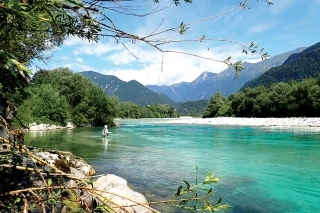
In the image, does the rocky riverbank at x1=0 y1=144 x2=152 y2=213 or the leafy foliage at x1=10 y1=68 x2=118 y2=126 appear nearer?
the rocky riverbank at x1=0 y1=144 x2=152 y2=213

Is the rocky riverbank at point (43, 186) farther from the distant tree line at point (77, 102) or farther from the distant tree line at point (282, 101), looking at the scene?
the distant tree line at point (282, 101)

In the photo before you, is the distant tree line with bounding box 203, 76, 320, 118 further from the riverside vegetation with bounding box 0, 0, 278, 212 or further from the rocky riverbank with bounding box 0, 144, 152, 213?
the rocky riverbank with bounding box 0, 144, 152, 213

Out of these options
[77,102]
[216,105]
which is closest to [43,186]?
[77,102]

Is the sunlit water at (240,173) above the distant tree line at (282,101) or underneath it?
underneath

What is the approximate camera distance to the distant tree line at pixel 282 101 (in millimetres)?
73062

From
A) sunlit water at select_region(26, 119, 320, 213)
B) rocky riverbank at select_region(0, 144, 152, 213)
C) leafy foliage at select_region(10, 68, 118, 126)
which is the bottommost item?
sunlit water at select_region(26, 119, 320, 213)

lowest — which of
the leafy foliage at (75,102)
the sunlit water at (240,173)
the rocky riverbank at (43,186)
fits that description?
the sunlit water at (240,173)

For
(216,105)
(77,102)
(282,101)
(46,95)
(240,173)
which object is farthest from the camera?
(216,105)

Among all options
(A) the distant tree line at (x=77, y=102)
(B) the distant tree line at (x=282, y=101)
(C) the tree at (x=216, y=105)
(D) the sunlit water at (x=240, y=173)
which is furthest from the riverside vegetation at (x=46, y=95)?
(C) the tree at (x=216, y=105)

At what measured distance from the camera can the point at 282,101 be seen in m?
82.4

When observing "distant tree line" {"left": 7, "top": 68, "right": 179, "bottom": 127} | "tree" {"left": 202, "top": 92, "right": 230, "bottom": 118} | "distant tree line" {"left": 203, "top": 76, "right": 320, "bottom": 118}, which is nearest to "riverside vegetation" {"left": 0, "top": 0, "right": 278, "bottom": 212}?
"distant tree line" {"left": 7, "top": 68, "right": 179, "bottom": 127}

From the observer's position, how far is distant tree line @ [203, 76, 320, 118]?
73.1 metres

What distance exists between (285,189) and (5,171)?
37.4 feet

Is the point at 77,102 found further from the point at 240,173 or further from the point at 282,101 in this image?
the point at 240,173
